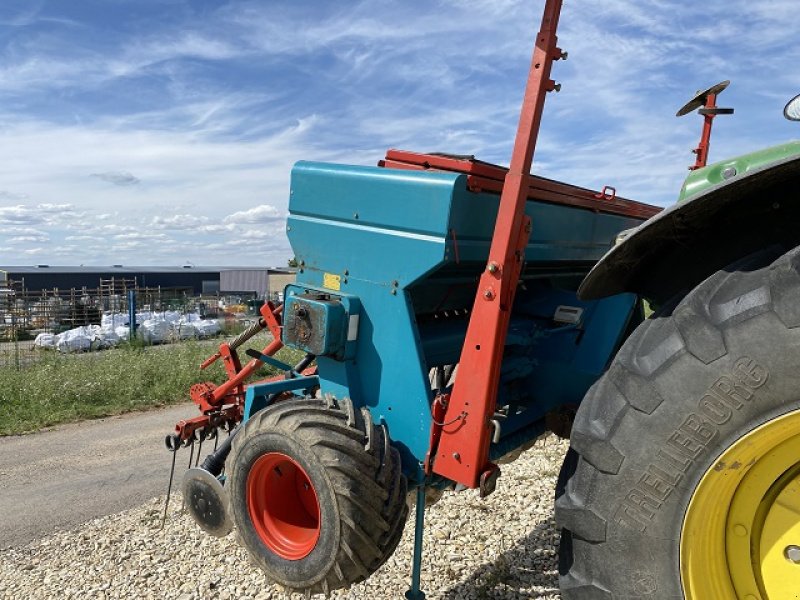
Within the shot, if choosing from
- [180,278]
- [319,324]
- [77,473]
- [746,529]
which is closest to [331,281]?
[319,324]

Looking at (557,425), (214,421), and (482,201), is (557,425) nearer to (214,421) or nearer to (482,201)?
(482,201)

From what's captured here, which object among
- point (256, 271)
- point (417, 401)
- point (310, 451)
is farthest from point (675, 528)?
point (256, 271)

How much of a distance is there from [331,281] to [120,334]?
15.3 meters

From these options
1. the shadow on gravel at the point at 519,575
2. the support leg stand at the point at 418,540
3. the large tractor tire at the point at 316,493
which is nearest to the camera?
the large tractor tire at the point at 316,493

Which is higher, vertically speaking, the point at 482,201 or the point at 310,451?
the point at 482,201

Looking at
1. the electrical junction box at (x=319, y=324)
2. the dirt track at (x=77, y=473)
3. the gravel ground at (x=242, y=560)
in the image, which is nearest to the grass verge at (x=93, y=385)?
the dirt track at (x=77, y=473)

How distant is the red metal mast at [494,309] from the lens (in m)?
2.18

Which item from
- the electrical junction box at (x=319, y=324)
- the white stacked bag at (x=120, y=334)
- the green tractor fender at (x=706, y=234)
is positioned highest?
the green tractor fender at (x=706, y=234)

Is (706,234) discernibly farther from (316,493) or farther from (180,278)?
(180,278)

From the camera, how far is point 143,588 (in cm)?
348

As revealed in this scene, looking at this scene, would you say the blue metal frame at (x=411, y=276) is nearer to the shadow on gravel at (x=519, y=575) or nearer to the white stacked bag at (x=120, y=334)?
the shadow on gravel at (x=519, y=575)

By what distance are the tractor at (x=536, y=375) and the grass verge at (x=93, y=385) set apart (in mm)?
5252

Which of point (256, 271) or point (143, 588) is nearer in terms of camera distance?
point (143, 588)

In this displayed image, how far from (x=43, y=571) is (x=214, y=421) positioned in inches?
51.3
